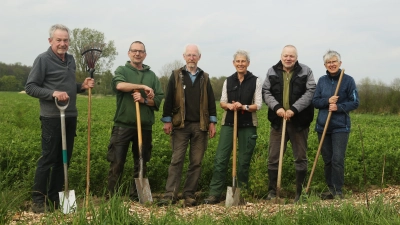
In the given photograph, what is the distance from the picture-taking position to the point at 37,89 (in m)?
5.11

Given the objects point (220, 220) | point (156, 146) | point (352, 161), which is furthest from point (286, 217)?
point (156, 146)

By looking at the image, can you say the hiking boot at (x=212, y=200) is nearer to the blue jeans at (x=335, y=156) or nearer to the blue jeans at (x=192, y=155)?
the blue jeans at (x=192, y=155)

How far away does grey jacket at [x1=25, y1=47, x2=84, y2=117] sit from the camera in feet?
16.8

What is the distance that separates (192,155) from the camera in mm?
6168

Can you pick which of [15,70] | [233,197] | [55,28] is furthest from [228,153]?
[15,70]

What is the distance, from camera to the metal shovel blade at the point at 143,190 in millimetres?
5656

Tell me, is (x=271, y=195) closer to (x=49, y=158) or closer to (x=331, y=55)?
(x=331, y=55)

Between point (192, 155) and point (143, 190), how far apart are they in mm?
890

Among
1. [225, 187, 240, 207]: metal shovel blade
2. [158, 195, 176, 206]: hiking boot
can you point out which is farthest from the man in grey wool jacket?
[225, 187, 240, 207]: metal shovel blade

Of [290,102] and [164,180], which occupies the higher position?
[290,102]

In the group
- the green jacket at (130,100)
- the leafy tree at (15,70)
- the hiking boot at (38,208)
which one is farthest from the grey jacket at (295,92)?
the leafy tree at (15,70)

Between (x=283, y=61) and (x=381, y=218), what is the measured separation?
2.63 meters

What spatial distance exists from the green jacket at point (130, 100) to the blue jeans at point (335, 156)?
2479mm

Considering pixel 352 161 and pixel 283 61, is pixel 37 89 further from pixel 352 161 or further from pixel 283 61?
pixel 352 161
